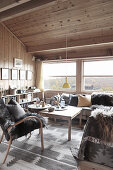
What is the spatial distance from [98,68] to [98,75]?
28 cm

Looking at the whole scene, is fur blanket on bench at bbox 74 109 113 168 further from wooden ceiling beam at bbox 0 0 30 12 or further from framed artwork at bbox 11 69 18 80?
framed artwork at bbox 11 69 18 80

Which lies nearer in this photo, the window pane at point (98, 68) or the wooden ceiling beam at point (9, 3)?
the wooden ceiling beam at point (9, 3)

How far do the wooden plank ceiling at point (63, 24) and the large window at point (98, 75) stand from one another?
0.40 meters

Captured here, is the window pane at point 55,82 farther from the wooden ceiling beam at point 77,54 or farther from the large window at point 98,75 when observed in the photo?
the wooden ceiling beam at point 77,54

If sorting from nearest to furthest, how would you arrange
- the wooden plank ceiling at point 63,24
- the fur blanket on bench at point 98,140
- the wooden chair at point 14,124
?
1. the fur blanket on bench at point 98,140
2. the wooden chair at point 14,124
3. the wooden plank ceiling at point 63,24

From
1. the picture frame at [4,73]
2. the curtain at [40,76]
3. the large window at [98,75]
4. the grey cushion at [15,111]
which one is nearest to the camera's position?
the grey cushion at [15,111]

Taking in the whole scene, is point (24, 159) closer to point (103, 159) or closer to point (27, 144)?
point (27, 144)

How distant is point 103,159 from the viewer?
1456 millimetres

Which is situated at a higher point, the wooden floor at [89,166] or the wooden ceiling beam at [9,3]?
the wooden ceiling beam at [9,3]

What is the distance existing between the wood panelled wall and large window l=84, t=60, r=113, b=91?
2541mm

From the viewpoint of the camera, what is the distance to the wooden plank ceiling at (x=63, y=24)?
10.9 feet

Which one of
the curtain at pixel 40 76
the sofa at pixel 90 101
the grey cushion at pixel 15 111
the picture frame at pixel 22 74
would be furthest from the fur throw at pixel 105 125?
the curtain at pixel 40 76

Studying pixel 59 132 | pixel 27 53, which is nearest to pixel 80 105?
pixel 59 132

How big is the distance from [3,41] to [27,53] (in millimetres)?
1311
